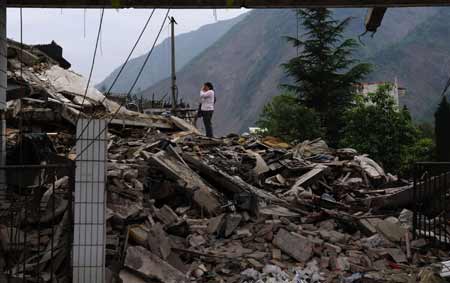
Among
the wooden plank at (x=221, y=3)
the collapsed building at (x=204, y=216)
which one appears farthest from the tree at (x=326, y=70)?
the wooden plank at (x=221, y=3)

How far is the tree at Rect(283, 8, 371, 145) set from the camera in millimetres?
28219

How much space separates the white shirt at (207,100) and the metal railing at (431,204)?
21.0ft

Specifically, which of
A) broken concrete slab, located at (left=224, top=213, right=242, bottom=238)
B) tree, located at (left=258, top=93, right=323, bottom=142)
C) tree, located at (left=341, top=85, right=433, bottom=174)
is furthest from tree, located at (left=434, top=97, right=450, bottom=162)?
broken concrete slab, located at (left=224, top=213, right=242, bottom=238)

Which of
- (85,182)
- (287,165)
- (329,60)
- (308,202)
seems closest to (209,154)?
(287,165)

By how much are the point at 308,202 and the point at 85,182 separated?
184 inches

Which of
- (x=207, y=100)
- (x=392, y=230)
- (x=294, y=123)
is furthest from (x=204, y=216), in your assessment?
(x=294, y=123)

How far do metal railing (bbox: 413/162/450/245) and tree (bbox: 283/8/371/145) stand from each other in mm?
19488

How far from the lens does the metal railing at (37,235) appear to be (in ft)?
18.1

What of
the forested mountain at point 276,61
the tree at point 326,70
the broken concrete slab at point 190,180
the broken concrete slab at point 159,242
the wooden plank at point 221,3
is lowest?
the broken concrete slab at point 159,242

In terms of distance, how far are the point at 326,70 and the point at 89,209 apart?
24674 millimetres

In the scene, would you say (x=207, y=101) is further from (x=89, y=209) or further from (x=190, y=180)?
(x=89, y=209)

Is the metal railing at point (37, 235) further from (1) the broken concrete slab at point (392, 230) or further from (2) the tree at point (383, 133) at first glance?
(2) the tree at point (383, 133)

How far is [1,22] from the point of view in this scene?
605 cm

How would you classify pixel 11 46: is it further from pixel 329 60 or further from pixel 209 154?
pixel 329 60
